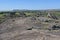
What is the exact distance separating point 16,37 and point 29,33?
171 centimetres

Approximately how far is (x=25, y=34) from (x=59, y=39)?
4440 millimetres

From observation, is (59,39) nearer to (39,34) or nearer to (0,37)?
(39,34)

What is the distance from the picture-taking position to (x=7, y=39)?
2003 cm

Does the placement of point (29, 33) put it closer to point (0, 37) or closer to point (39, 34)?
point (39, 34)

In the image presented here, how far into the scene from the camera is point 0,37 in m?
21.6

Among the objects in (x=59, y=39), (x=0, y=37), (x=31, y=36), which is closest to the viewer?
(x=59, y=39)

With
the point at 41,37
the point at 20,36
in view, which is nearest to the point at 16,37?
the point at 20,36

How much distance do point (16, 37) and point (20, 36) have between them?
1.64 ft

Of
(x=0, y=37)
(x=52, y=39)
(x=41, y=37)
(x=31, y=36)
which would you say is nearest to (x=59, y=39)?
(x=52, y=39)

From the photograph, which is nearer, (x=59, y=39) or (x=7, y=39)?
(x=59, y=39)

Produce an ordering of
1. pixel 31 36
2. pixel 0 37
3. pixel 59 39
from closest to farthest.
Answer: pixel 59 39
pixel 31 36
pixel 0 37

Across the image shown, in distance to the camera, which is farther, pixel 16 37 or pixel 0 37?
pixel 0 37

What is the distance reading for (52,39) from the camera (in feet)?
60.0

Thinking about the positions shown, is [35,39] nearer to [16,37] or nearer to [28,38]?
[28,38]
